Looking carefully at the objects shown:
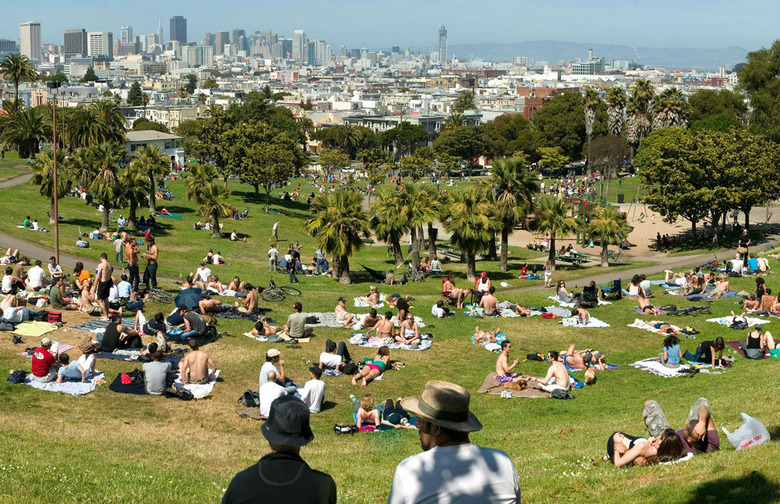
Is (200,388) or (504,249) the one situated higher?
(200,388)

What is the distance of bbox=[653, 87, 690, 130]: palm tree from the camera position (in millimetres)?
87500

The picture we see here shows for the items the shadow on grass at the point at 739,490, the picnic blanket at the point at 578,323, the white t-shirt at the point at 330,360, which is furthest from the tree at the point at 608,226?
the shadow on grass at the point at 739,490

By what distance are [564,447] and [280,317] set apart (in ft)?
44.1

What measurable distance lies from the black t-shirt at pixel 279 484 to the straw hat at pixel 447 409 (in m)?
0.76

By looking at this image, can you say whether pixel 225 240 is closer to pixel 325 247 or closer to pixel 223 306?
pixel 325 247

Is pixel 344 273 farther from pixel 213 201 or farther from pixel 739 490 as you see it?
pixel 739 490

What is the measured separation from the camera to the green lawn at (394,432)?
9805mm

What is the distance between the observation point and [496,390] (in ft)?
58.3

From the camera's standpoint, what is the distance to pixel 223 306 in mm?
23375

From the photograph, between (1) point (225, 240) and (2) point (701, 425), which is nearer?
(2) point (701, 425)

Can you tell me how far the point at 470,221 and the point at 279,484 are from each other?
3007 cm

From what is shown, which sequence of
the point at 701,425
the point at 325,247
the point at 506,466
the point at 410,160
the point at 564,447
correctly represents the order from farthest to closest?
the point at 410,160 → the point at 325,247 → the point at 564,447 → the point at 701,425 → the point at 506,466

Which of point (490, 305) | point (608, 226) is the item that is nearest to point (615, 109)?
point (608, 226)

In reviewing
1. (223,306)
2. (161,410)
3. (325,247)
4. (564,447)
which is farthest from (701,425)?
(325,247)
